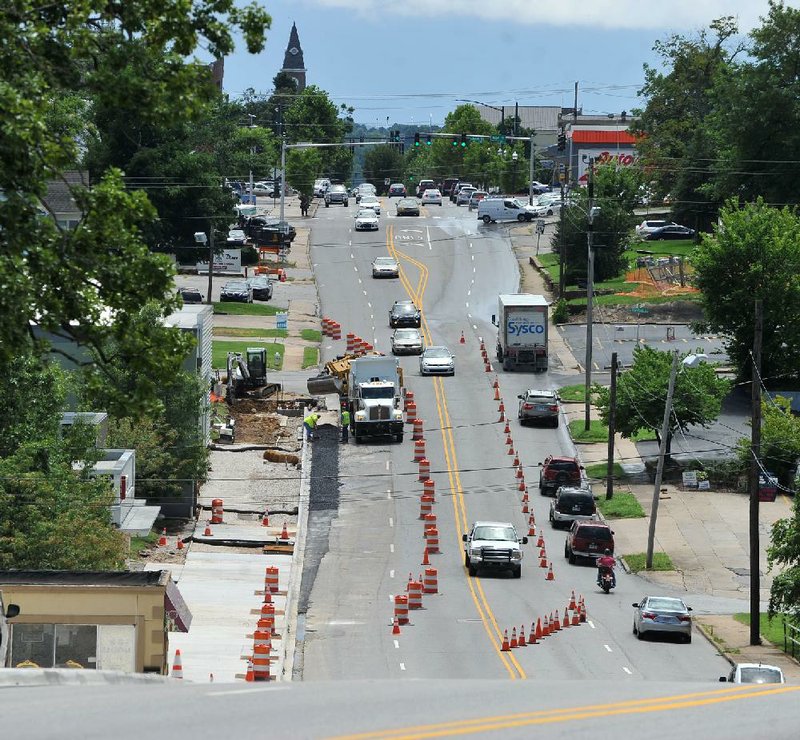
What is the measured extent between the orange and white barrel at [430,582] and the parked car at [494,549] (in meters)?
2.48

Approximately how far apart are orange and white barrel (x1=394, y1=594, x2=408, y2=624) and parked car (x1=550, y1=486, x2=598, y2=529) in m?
14.7

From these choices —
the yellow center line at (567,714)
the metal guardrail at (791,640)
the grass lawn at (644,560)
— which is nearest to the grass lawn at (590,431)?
the grass lawn at (644,560)

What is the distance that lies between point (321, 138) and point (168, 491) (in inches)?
4961

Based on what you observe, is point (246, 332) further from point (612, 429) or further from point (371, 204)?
point (371, 204)

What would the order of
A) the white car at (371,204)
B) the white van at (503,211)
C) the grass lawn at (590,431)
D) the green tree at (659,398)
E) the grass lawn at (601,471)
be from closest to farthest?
the green tree at (659,398) → the grass lawn at (601,471) → the grass lawn at (590,431) → the white van at (503,211) → the white car at (371,204)

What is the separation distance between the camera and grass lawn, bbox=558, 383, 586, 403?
247 feet

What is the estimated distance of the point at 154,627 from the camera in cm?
2898

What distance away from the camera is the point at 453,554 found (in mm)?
53375

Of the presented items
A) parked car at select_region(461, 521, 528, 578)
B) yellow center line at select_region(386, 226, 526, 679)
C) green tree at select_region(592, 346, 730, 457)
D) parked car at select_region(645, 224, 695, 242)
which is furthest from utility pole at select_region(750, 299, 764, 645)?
parked car at select_region(645, 224, 695, 242)

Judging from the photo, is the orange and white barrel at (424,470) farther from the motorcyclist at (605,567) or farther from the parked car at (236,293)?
the parked car at (236,293)

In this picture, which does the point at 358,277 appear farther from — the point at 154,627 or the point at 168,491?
the point at 154,627

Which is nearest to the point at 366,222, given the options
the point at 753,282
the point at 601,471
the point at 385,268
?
the point at 385,268

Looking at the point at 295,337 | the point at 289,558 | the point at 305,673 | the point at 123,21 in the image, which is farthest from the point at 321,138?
the point at 123,21

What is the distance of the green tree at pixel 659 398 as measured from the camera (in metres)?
64.6
